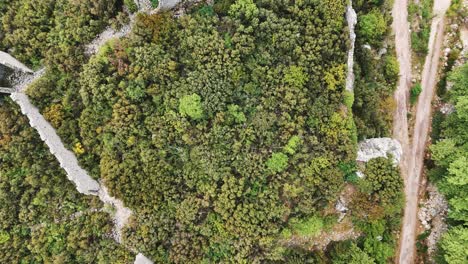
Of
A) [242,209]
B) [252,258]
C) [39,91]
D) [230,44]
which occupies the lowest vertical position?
[252,258]

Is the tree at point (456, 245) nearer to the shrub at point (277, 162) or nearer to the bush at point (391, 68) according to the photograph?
the bush at point (391, 68)

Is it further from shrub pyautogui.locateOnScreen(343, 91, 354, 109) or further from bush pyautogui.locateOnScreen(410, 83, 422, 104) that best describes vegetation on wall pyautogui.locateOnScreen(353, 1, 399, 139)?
shrub pyautogui.locateOnScreen(343, 91, 354, 109)

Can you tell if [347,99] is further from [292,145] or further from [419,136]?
[419,136]

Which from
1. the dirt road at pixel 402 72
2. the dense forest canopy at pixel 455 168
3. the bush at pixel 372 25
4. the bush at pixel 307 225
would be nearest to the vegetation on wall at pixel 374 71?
the bush at pixel 372 25

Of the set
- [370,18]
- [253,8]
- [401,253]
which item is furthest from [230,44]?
[401,253]

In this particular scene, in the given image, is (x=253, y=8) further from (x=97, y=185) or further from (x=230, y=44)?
(x=97, y=185)
